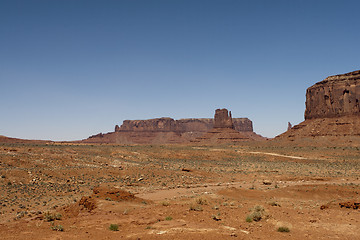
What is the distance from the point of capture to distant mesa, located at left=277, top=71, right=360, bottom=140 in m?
91.8

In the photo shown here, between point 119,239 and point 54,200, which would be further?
point 54,200

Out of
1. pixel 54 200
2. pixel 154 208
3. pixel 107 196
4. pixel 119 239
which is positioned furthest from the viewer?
pixel 54 200

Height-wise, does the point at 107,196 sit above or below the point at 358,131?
below

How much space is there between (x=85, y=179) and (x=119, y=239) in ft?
64.0

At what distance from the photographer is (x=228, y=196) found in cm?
1914

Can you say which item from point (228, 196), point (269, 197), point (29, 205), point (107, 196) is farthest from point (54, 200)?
point (269, 197)

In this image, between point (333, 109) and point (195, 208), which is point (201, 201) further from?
point (333, 109)

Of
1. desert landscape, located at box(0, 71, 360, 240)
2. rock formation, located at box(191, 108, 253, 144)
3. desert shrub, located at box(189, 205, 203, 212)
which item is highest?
rock formation, located at box(191, 108, 253, 144)

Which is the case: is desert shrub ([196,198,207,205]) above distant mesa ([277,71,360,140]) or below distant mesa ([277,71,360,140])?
below

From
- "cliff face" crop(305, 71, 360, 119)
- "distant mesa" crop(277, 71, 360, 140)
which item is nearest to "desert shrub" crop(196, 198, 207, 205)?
"distant mesa" crop(277, 71, 360, 140)

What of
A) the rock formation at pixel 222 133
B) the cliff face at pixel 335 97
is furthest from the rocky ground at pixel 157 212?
the rock formation at pixel 222 133

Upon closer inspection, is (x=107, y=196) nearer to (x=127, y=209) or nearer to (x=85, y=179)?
(x=127, y=209)

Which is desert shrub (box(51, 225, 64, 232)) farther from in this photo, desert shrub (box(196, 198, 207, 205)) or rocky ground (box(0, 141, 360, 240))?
desert shrub (box(196, 198, 207, 205))

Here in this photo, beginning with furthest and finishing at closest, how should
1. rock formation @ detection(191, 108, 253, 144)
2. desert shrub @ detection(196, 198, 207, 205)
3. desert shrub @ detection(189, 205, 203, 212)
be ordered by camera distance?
1. rock formation @ detection(191, 108, 253, 144)
2. desert shrub @ detection(196, 198, 207, 205)
3. desert shrub @ detection(189, 205, 203, 212)
